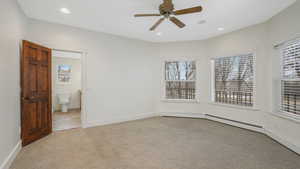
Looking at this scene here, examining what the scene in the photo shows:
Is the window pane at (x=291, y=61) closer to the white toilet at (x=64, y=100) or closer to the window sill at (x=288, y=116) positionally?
the window sill at (x=288, y=116)

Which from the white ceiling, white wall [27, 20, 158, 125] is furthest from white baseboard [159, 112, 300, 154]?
the white ceiling

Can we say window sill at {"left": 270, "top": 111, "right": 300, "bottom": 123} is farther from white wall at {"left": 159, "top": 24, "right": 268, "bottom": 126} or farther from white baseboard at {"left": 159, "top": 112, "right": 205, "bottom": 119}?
white baseboard at {"left": 159, "top": 112, "right": 205, "bottom": 119}

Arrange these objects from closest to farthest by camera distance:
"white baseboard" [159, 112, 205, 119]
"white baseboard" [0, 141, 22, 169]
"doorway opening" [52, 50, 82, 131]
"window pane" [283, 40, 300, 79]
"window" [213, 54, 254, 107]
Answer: "white baseboard" [0, 141, 22, 169] < "window pane" [283, 40, 300, 79] < "window" [213, 54, 254, 107] < "white baseboard" [159, 112, 205, 119] < "doorway opening" [52, 50, 82, 131]

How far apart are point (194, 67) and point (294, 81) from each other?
105 inches

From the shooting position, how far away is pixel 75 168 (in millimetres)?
1991

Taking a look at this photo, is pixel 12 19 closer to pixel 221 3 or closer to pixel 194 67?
pixel 221 3

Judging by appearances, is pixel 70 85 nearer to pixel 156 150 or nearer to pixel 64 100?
pixel 64 100

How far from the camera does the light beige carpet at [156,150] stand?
2.10 meters

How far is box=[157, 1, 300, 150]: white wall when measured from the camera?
2743 mm

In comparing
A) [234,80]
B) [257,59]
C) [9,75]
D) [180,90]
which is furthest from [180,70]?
[9,75]

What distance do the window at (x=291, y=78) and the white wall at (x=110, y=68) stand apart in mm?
3517

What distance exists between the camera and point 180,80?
5.16 meters

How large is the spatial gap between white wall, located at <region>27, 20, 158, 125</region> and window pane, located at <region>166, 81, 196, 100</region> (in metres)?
0.63

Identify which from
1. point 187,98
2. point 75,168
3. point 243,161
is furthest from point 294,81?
point 75,168
